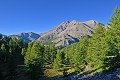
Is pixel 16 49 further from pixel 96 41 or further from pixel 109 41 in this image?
pixel 109 41

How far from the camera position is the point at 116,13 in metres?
53.3

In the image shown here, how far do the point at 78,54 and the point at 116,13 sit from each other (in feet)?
113

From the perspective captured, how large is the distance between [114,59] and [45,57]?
68.0m

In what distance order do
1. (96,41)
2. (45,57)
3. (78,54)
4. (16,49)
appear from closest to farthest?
(96,41), (78,54), (45,57), (16,49)

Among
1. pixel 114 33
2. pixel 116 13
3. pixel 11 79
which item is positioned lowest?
pixel 11 79

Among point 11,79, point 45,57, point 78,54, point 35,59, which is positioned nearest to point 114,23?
point 35,59

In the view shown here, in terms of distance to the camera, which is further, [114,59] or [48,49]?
[48,49]

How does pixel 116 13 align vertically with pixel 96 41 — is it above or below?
above

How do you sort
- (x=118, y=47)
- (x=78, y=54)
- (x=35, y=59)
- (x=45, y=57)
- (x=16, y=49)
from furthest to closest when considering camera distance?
1. (x=16, y=49)
2. (x=45, y=57)
3. (x=78, y=54)
4. (x=35, y=59)
5. (x=118, y=47)

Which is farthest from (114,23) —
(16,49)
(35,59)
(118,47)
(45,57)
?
(16,49)

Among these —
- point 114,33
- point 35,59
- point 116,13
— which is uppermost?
point 116,13

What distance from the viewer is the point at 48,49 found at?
121 m

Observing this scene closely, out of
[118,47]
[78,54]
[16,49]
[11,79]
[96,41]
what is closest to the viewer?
[118,47]

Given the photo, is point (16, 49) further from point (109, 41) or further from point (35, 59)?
point (109, 41)
